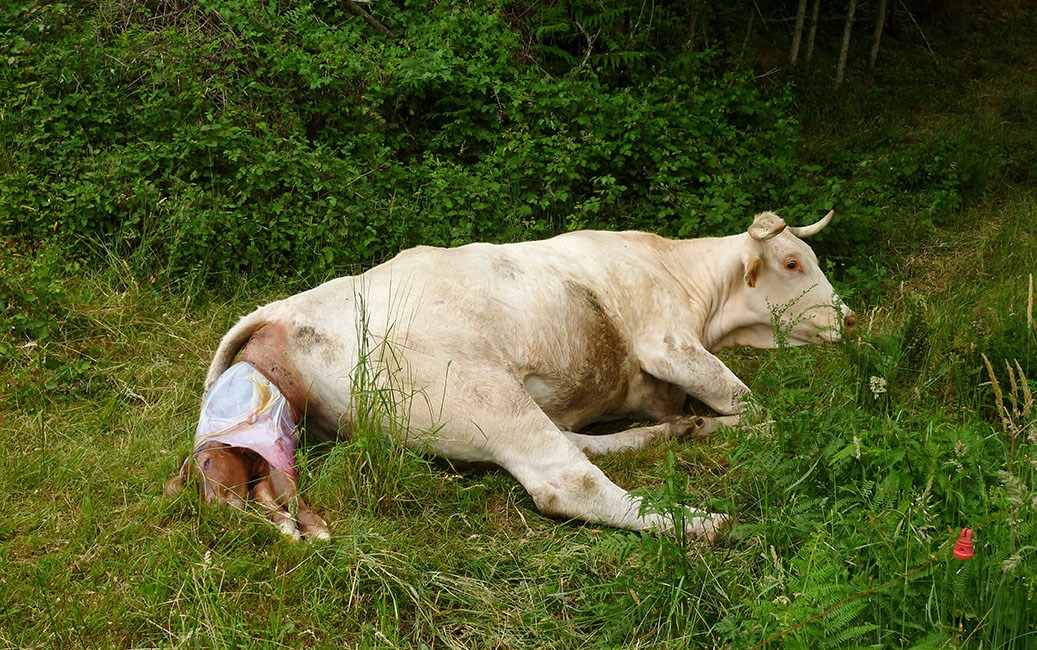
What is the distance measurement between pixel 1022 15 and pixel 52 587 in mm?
12836

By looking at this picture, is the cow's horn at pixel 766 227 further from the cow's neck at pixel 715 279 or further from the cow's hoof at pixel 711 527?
the cow's hoof at pixel 711 527

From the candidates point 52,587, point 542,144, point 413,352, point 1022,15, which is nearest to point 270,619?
point 52,587

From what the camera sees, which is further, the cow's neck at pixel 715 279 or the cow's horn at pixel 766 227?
the cow's neck at pixel 715 279

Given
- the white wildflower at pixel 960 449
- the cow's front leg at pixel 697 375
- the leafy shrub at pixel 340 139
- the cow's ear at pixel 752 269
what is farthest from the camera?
the leafy shrub at pixel 340 139

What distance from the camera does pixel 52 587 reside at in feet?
12.7

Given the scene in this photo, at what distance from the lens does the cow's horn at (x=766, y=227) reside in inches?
242

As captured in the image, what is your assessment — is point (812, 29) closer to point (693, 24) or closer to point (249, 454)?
point (693, 24)

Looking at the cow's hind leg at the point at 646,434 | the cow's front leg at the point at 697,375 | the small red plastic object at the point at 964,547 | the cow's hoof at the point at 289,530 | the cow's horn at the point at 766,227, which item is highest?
the small red plastic object at the point at 964,547

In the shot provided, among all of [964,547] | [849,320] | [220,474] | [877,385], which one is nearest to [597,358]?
[877,385]

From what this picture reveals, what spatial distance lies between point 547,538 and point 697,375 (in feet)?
5.28

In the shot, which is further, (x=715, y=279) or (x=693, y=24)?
(x=693, y=24)

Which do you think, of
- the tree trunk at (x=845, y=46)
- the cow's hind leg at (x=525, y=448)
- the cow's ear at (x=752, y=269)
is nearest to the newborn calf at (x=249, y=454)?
the cow's hind leg at (x=525, y=448)

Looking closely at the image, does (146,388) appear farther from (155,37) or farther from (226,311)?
(155,37)

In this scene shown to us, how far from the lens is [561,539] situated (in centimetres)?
448
